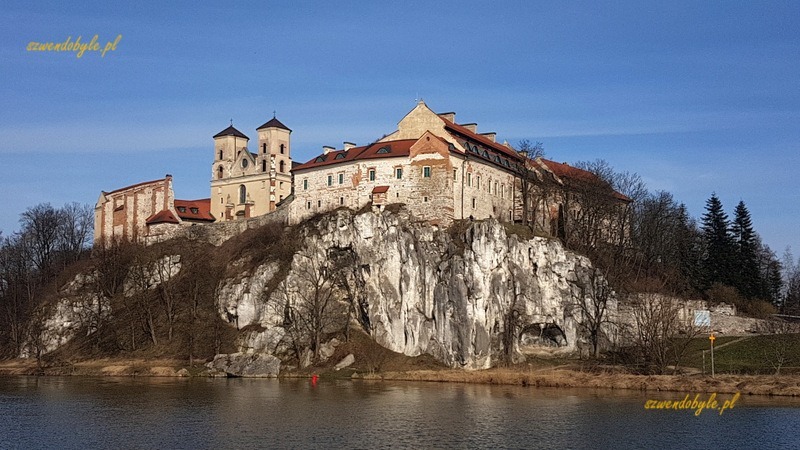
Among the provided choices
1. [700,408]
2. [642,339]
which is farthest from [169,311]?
[700,408]

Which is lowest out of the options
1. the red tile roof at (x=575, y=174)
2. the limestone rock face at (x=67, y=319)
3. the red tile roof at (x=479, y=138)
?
the limestone rock face at (x=67, y=319)

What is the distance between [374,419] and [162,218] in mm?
55107

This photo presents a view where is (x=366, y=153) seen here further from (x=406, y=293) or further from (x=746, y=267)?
(x=746, y=267)

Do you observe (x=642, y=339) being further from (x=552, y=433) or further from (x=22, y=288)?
(x=22, y=288)

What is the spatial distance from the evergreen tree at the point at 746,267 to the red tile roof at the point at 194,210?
52.9 meters

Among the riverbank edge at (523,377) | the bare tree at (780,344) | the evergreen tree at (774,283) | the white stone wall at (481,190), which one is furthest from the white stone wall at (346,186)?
the evergreen tree at (774,283)

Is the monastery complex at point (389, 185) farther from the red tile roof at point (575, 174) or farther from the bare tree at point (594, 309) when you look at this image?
the bare tree at point (594, 309)

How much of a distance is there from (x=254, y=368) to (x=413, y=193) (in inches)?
772

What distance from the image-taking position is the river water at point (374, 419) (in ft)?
127

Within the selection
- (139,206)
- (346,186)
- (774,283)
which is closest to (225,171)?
(139,206)

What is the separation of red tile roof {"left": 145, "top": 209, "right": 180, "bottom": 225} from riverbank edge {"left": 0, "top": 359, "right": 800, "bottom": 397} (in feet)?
66.5

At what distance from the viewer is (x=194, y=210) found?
97875mm

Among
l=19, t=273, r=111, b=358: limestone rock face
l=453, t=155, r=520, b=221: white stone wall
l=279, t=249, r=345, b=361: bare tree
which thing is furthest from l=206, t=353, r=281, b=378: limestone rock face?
l=453, t=155, r=520, b=221: white stone wall

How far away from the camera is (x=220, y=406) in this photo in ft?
163
